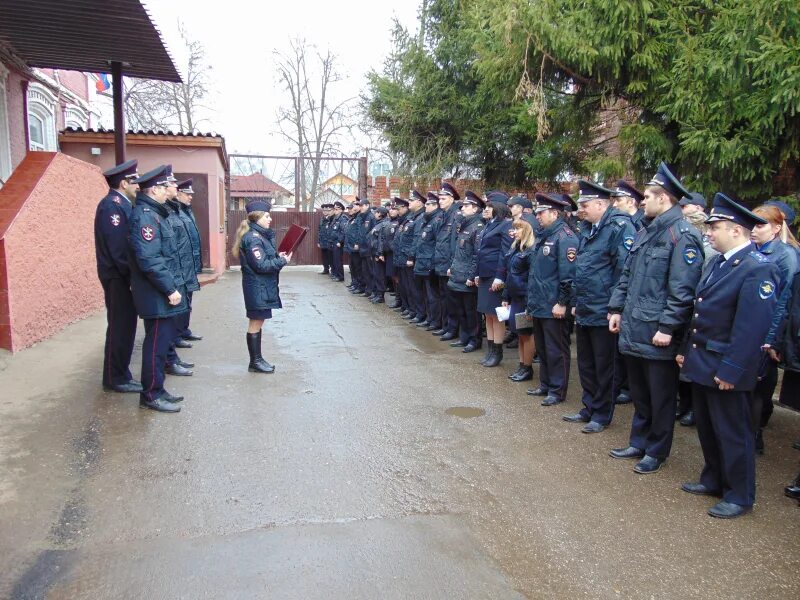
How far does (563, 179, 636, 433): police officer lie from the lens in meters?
5.17

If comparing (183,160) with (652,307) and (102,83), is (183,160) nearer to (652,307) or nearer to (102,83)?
(102,83)

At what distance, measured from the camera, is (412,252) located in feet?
33.2

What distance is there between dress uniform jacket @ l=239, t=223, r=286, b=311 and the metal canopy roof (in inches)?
132

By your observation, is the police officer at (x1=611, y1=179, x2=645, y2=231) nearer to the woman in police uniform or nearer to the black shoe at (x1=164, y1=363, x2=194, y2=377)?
the woman in police uniform

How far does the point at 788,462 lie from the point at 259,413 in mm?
4331

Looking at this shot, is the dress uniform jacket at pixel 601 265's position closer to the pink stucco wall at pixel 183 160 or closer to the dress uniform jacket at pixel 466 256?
the dress uniform jacket at pixel 466 256

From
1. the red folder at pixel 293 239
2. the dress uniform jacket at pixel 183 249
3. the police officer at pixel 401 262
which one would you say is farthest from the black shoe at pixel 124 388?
the police officer at pixel 401 262

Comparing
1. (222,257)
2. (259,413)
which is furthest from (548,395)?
(222,257)

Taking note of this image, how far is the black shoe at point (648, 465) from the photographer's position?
4.38 m

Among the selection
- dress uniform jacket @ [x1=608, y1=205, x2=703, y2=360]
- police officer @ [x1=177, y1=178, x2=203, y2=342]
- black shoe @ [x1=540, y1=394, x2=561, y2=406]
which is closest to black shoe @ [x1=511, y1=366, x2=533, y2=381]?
black shoe @ [x1=540, y1=394, x2=561, y2=406]

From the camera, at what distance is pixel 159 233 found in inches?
211

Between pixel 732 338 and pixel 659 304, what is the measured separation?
2.18 ft

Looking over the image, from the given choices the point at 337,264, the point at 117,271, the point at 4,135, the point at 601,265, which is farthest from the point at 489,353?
the point at 337,264

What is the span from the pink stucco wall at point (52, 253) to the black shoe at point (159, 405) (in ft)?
6.98
